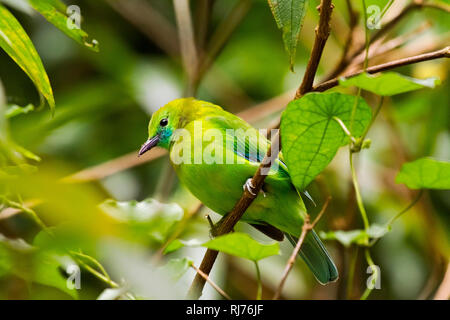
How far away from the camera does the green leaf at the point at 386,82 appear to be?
1.35 metres

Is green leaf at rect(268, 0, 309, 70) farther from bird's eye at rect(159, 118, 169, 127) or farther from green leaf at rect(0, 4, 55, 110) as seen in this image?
bird's eye at rect(159, 118, 169, 127)

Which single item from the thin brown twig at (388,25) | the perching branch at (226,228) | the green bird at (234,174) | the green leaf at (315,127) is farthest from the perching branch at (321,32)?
the thin brown twig at (388,25)

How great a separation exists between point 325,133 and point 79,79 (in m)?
3.52

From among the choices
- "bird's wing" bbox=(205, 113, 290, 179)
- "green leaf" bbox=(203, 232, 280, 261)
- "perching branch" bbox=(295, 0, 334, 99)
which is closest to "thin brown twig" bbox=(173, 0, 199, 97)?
"bird's wing" bbox=(205, 113, 290, 179)

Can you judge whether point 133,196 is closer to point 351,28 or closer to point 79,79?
point 79,79

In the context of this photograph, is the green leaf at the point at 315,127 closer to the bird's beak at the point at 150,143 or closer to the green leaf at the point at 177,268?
the green leaf at the point at 177,268

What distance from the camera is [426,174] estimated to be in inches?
72.7

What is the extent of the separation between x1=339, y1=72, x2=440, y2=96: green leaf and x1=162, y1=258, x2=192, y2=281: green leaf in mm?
772

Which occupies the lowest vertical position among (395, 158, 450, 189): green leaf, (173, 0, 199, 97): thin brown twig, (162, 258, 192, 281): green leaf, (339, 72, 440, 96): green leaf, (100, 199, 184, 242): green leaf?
(162, 258, 192, 281): green leaf

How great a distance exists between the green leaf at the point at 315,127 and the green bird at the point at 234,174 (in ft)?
2.28

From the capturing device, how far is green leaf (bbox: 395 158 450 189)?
1.79m

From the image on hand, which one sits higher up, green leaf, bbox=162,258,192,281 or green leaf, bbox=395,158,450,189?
green leaf, bbox=395,158,450,189

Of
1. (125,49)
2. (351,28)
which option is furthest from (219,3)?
(351,28)
